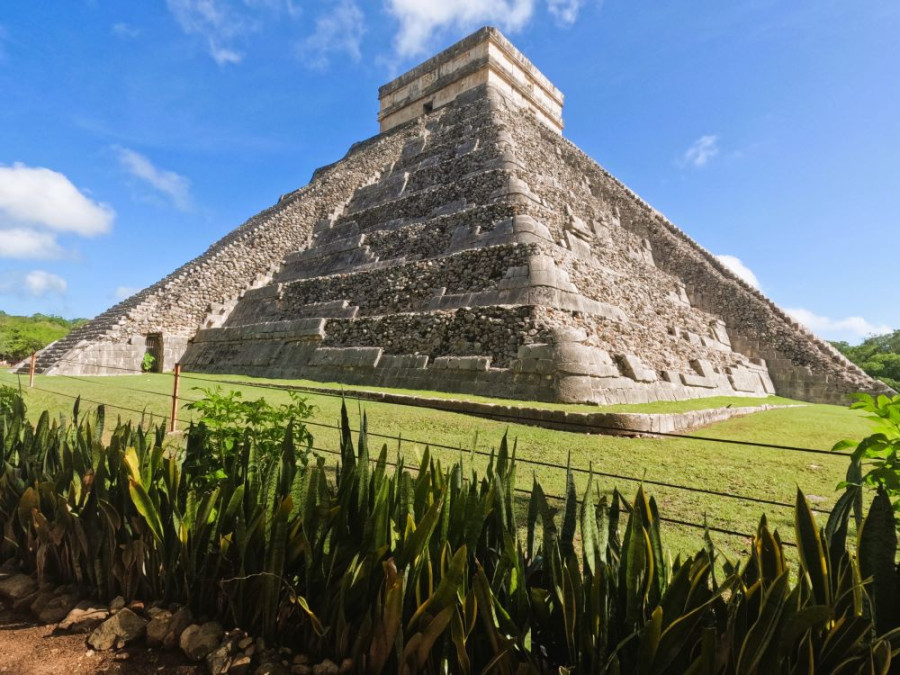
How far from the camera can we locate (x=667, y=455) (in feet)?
17.1

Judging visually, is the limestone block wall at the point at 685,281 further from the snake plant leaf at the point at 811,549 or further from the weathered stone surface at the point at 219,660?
the weathered stone surface at the point at 219,660

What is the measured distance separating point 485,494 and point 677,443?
522cm

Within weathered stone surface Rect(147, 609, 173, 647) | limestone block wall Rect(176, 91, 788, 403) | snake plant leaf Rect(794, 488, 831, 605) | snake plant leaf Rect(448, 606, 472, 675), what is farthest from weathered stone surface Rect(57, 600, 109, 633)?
limestone block wall Rect(176, 91, 788, 403)

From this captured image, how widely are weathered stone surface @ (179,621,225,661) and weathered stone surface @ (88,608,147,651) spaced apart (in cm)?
26

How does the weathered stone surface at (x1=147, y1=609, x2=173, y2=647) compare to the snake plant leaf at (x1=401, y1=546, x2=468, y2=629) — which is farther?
the weathered stone surface at (x1=147, y1=609, x2=173, y2=647)

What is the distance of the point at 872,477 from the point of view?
150 centimetres

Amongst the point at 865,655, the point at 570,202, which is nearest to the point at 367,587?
the point at 865,655

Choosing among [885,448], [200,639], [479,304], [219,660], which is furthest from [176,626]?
[479,304]

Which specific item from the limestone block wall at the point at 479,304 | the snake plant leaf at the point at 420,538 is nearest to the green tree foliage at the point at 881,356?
the limestone block wall at the point at 479,304

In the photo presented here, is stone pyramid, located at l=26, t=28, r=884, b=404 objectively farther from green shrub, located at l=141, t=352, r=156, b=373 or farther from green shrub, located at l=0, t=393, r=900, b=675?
green shrub, located at l=0, t=393, r=900, b=675

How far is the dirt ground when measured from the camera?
1.82 metres

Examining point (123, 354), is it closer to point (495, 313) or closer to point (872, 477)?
point (495, 313)

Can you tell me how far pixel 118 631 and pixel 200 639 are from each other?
42cm

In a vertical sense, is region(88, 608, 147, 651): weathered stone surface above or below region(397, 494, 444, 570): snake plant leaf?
below
